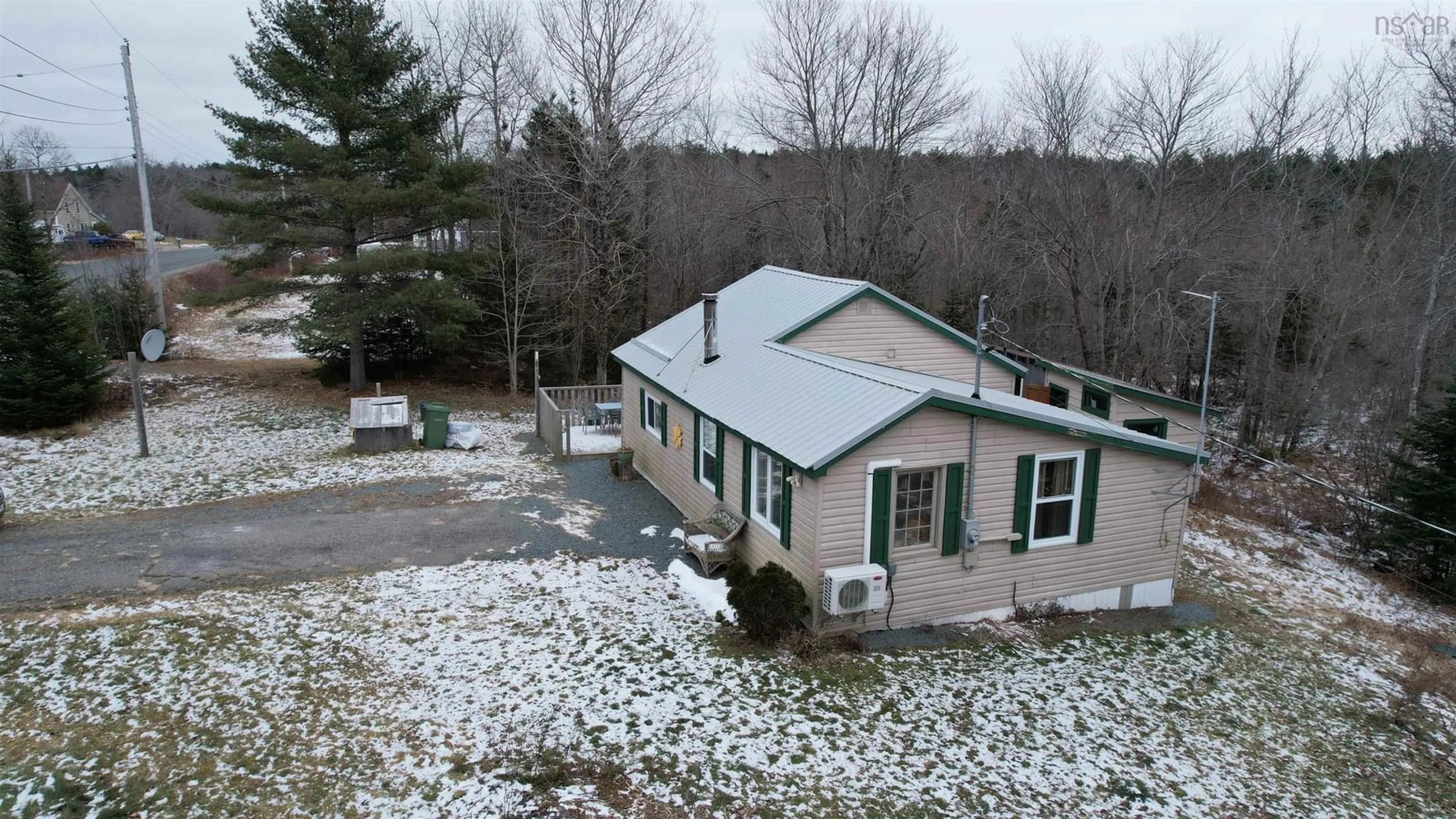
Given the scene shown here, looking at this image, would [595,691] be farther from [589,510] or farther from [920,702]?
[589,510]

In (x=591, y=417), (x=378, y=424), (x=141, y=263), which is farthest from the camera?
(x=141, y=263)

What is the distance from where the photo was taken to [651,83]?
2583 cm

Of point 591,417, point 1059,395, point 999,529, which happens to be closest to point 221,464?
point 591,417

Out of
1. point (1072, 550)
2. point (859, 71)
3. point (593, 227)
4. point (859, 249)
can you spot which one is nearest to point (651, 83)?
point (593, 227)

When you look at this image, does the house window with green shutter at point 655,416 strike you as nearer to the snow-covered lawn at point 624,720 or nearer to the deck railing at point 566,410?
the deck railing at point 566,410

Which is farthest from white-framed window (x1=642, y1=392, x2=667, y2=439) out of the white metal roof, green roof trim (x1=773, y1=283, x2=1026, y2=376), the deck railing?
green roof trim (x1=773, y1=283, x2=1026, y2=376)

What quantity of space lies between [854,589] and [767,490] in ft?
7.05

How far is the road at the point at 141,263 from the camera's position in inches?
1089

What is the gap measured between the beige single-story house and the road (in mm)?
17567

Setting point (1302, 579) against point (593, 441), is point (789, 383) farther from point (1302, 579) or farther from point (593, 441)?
point (1302, 579)

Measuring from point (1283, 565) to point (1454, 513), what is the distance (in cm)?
286

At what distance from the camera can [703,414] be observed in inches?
500

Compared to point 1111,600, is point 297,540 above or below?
above

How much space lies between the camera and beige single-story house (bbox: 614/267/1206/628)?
959 centimetres
